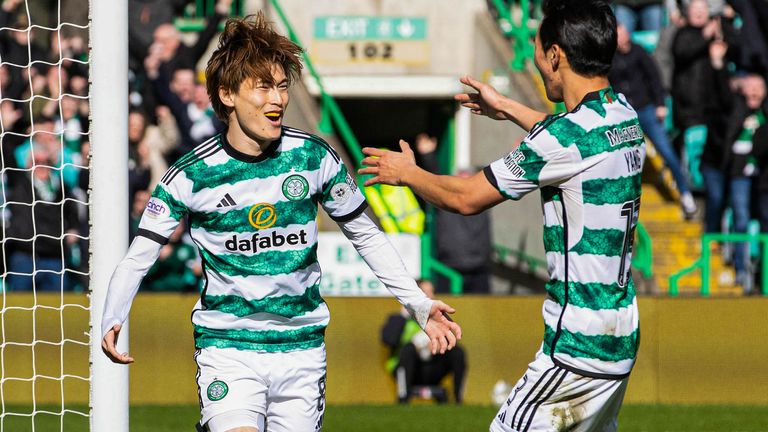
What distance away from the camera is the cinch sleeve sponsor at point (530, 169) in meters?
4.69

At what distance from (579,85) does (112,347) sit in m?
1.95

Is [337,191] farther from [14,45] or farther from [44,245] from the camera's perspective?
[14,45]

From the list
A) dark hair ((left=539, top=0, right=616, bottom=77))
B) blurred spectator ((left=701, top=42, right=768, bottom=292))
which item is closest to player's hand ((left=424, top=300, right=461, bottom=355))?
dark hair ((left=539, top=0, right=616, bottom=77))

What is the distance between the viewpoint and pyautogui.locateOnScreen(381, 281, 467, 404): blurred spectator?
448 inches

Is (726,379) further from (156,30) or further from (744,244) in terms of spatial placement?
(156,30)

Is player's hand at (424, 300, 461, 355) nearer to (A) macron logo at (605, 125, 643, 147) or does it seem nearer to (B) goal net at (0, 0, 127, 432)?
(A) macron logo at (605, 125, 643, 147)

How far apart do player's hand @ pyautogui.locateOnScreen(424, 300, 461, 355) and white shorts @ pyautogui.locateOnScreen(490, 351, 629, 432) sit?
17.6 inches

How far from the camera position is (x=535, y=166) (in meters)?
4.72

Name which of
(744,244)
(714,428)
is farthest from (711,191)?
(714,428)

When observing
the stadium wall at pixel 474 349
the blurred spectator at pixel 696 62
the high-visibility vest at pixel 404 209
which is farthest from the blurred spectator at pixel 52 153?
the blurred spectator at pixel 696 62

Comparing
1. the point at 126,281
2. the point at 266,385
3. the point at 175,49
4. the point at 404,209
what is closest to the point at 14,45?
the point at 175,49

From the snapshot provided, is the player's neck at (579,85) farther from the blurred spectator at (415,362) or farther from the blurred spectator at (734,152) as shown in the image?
the blurred spectator at (734,152)

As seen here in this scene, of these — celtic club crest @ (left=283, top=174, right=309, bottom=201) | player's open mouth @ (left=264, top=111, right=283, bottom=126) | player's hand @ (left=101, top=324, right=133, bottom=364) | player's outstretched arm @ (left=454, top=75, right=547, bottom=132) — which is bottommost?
player's hand @ (left=101, top=324, right=133, bottom=364)

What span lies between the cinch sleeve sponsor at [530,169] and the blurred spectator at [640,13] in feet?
32.6
